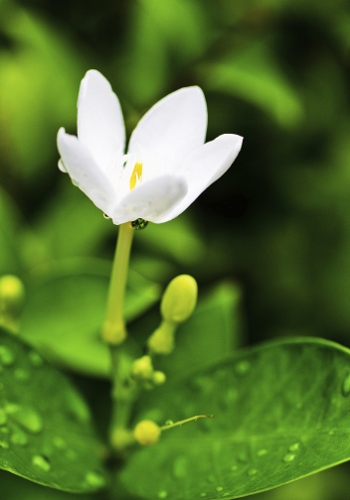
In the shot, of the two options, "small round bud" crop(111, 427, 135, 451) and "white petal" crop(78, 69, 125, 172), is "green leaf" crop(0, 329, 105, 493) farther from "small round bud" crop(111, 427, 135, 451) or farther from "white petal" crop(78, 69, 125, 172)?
"white petal" crop(78, 69, 125, 172)

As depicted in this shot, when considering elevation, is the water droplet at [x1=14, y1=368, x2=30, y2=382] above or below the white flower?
below

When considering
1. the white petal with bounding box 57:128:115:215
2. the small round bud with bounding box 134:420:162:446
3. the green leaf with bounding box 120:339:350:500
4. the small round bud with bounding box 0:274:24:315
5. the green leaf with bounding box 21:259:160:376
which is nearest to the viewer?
the white petal with bounding box 57:128:115:215

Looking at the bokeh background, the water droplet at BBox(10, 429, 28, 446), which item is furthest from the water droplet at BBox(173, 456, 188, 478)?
the bokeh background

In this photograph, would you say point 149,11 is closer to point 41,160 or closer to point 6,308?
point 41,160

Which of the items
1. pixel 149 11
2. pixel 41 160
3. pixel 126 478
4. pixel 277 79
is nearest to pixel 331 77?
pixel 277 79

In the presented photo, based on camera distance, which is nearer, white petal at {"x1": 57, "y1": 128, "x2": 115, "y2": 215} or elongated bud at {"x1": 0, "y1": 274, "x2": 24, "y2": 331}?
white petal at {"x1": 57, "y1": 128, "x2": 115, "y2": 215}

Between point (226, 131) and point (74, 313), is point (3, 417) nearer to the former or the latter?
point (74, 313)

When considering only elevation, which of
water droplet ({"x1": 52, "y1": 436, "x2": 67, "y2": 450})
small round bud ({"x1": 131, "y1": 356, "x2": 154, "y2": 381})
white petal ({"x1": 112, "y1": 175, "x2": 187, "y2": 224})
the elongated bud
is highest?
the elongated bud

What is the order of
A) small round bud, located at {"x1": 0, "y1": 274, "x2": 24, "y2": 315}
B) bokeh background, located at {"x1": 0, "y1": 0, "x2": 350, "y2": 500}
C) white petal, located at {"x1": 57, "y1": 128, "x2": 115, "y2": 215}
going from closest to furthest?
white petal, located at {"x1": 57, "y1": 128, "x2": 115, "y2": 215}, small round bud, located at {"x1": 0, "y1": 274, "x2": 24, "y2": 315}, bokeh background, located at {"x1": 0, "y1": 0, "x2": 350, "y2": 500}
